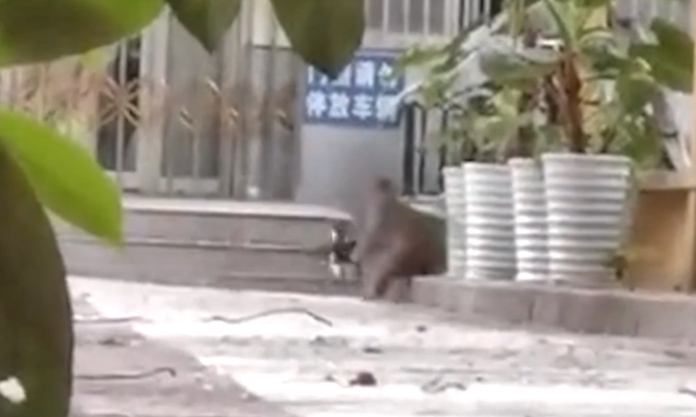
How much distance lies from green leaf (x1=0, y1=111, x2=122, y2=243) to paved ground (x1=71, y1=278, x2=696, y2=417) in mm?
1182

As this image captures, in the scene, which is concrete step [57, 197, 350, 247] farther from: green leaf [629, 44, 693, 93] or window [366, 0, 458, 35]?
green leaf [629, 44, 693, 93]

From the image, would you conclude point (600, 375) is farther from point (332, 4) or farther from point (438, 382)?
point (332, 4)

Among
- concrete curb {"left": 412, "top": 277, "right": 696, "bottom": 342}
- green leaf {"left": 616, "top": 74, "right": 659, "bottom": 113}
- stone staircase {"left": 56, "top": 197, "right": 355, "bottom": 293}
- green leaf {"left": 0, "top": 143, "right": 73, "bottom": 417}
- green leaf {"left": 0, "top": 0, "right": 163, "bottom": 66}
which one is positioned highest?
green leaf {"left": 0, "top": 0, "right": 163, "bottom": 66}

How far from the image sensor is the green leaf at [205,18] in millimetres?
244

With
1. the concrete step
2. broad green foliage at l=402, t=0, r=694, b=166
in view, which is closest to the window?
the concrete step

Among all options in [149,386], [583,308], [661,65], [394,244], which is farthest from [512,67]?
[149,386]

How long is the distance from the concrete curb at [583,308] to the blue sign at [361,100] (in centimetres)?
250

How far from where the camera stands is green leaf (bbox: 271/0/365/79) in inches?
9.4

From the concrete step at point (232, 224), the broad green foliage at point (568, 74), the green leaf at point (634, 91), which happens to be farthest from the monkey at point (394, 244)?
the green leaf at point (634, 91)

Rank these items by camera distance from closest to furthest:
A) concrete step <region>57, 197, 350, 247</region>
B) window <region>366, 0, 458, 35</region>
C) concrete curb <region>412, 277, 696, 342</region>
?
concrete curb <region>412, 277, 696, 342</region> → concrete step <region>57, 197, 350, 247</region> → window <region>366, 0, 458, 35</region>

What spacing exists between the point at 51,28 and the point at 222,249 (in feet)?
15.8

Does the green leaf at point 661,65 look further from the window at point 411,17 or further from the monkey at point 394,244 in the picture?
the window at point 411,17

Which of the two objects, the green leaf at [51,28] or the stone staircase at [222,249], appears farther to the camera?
the stone staircase at [222,249]

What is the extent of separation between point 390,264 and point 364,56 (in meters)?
1.88
